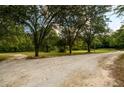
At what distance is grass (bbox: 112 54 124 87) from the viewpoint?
4523 mm

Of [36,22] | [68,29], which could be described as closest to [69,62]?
[68,29]

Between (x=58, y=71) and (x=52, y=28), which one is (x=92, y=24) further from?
(x=58, y=71)

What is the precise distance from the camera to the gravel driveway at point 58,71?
463cm

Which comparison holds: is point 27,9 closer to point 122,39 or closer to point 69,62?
point 69,62

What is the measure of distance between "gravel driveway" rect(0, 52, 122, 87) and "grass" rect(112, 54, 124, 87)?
0.10 m

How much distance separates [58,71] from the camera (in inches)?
197

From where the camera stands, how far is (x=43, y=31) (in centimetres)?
548

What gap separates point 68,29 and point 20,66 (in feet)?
4.15

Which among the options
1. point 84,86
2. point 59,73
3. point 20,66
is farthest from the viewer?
point 20,66

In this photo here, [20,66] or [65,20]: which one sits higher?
[65,20]

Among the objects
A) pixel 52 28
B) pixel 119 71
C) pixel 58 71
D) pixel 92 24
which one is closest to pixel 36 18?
pixel 52 28

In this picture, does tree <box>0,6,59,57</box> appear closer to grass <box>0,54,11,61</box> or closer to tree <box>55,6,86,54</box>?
tree <box>55,6,86,54</box>

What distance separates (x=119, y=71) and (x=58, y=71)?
1.13 m

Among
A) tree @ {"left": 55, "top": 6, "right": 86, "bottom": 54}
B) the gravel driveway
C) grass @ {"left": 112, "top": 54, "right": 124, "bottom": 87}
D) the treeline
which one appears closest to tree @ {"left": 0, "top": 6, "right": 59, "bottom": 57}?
the treeline
